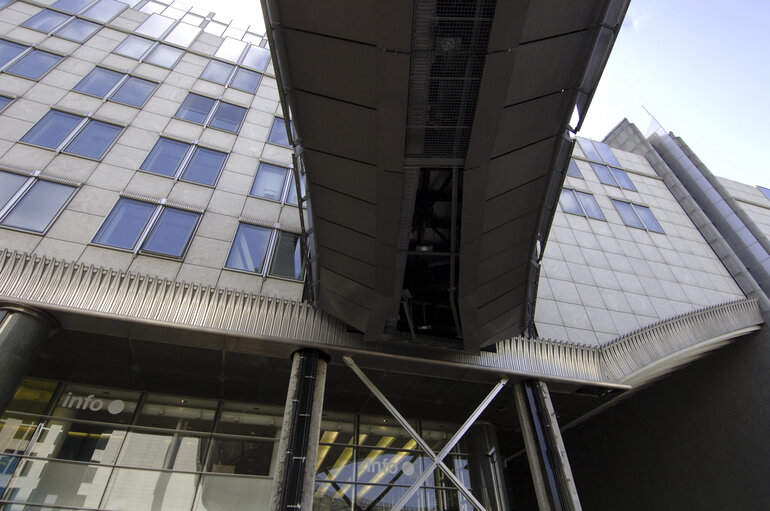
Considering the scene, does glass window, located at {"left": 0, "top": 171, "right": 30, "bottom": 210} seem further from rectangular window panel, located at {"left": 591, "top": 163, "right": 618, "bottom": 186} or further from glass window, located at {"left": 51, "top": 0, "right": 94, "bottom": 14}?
rectangular window panel, located at {"left": 591, "top": 163, "right": 618, "bottom": 186}

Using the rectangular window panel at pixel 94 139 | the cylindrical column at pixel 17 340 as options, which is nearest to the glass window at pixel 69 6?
the rectangular window panel at pixel 94 139

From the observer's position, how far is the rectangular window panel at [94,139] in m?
13.4

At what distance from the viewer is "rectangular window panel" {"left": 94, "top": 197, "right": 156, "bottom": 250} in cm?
1172

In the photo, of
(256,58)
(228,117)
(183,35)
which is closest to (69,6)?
(183,35)

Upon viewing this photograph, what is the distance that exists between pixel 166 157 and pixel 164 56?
Answer: 21.6 ft

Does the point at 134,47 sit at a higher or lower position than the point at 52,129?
higher

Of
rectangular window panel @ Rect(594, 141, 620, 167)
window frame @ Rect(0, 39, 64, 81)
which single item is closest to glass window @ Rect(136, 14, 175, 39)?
window frame @ Rect(0, 39, 64, 81)

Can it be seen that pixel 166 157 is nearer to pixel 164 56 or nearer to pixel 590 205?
pixel 164 56

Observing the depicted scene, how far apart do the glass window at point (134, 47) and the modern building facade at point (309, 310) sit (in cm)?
12

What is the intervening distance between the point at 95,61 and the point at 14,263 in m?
10.9

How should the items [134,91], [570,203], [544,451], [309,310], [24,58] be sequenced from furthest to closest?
[570,203]
[134,91]
[24,58]
[309,310]
[544,451]

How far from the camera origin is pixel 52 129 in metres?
13.7

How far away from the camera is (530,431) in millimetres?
11039

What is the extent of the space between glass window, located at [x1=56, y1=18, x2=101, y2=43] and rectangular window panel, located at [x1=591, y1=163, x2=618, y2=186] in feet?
80.6
